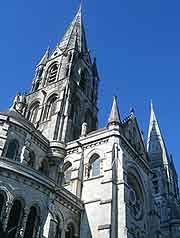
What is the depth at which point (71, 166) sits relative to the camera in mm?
28641

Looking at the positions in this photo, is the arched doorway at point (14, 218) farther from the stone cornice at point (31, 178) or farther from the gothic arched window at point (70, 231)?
the gothic arched window at point (70, 231)

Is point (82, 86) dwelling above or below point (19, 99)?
above

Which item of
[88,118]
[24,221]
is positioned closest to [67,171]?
[24,221]

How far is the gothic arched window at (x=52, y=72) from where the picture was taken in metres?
40.9

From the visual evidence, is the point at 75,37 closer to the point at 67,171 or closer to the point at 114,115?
the point at 114,115

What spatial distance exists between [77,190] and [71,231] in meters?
3.48

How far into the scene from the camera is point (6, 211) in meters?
18.7

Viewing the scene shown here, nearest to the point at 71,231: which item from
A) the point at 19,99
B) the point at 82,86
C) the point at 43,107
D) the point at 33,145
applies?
the point at 33,145

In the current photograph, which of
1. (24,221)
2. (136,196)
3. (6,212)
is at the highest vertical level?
(136,196)

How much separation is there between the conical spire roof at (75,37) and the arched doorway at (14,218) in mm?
27884

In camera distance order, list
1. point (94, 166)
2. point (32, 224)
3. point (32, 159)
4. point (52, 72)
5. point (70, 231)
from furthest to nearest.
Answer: point (52, 72) → point (32, 159) → point (94, 166) → point (70, 231) → point (32, 224)

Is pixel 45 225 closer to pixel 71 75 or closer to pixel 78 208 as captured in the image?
pixel 78 208

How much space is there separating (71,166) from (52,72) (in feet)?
56.0

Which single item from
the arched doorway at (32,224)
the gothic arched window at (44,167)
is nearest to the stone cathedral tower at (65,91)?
the gothic arched window at (44,167)
